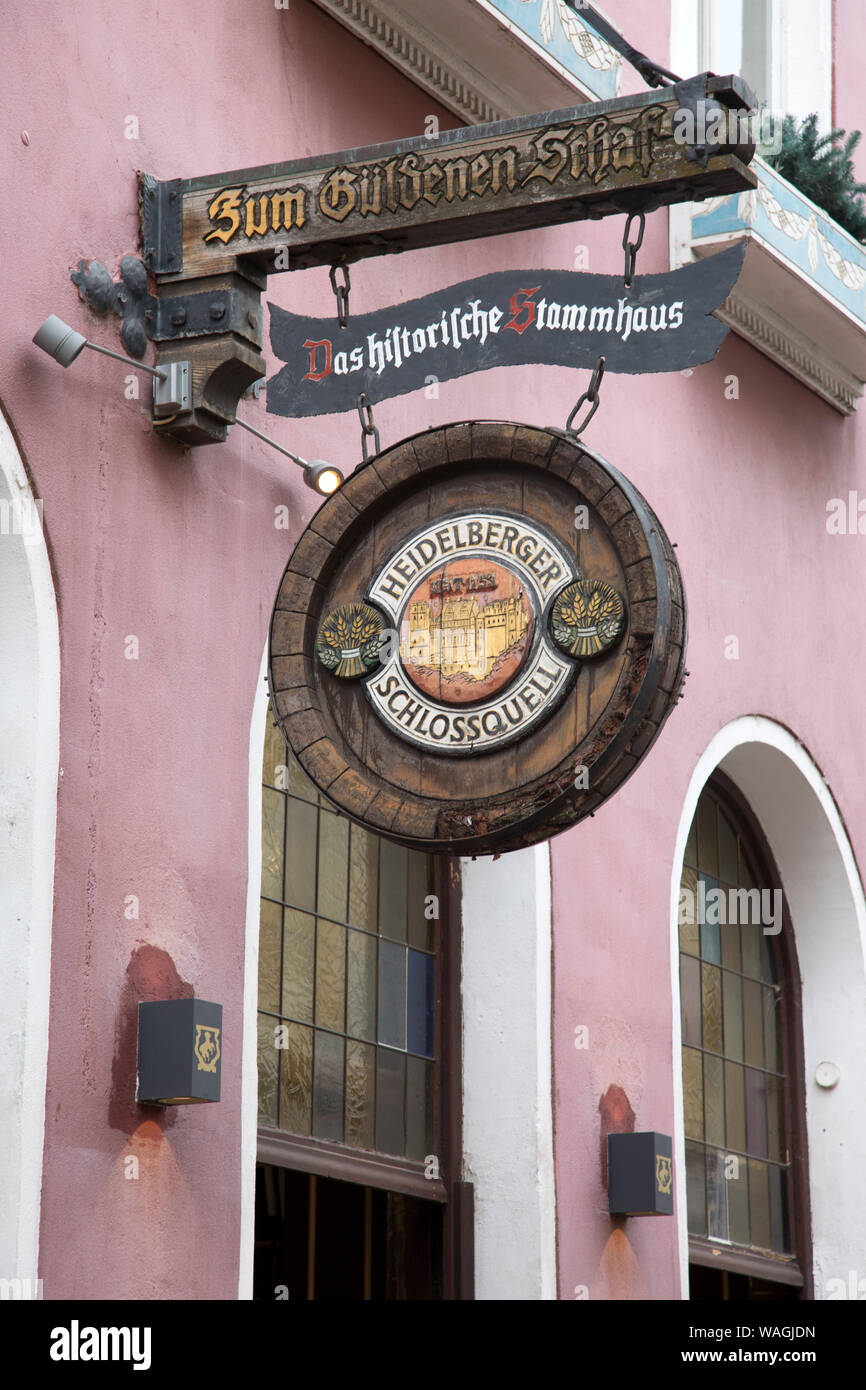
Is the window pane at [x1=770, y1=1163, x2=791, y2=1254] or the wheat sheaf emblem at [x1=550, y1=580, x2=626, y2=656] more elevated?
the wheat sheaf emblem at [x1=550, y1=580, x2=626, y2=656]

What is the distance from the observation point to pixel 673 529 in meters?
8.02

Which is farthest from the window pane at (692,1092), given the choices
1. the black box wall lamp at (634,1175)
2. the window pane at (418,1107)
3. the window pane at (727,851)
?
the window pane at (418,1107)

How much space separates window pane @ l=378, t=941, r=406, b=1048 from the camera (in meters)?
6.52

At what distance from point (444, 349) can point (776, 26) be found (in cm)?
591

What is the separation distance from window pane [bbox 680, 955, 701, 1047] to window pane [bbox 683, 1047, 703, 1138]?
59mm

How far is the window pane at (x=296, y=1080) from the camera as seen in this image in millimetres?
6020

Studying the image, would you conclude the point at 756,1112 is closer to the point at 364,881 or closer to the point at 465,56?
the point at 364,881

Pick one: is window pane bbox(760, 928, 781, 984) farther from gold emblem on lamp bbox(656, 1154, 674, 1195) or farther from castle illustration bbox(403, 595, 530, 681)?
castle illustration bbox(403, 595, 530, 681)

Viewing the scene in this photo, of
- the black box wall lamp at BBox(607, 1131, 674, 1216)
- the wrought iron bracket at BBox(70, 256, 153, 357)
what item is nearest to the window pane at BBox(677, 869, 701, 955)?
the black box wall lamp at BBox(607, 1131, 674, 1216)

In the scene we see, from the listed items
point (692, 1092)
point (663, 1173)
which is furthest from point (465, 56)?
point (692, 1092)

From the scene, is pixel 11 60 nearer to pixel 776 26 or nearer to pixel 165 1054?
pixel 165 1054

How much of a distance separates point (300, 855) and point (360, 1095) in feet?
2.51

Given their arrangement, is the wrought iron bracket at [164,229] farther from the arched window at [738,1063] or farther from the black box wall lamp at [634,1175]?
the arched window at [738,1063]

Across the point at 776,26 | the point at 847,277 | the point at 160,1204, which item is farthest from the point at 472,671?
the point at 776,26
